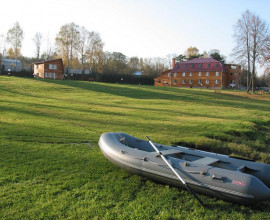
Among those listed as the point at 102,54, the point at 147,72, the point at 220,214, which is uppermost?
the point at 102,54

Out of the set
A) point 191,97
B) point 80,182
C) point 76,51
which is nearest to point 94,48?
point 76,51

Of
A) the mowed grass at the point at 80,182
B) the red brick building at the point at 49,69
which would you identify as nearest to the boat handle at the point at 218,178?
the mowed grass at the point at 80,182

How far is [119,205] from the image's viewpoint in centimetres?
507

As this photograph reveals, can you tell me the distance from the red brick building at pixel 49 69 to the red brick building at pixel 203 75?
2157cm

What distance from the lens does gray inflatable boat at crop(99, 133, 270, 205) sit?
16.5 ft

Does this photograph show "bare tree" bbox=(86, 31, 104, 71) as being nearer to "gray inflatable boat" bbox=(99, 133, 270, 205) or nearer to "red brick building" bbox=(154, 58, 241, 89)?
"red brick building" bbox=(154, 58, 241, 89)

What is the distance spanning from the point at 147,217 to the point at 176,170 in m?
1.30

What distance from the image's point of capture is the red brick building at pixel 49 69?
53019mm

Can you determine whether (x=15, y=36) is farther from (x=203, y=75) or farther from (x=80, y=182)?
(x=80, y=182)

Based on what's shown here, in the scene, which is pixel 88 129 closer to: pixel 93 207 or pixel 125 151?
pixel 125 151

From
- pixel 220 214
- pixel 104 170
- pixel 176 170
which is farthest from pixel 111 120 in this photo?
pixel 220 214

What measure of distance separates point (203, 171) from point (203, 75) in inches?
2308

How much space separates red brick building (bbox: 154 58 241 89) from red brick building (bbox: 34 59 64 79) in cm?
2157

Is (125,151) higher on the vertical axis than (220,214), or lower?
higher
